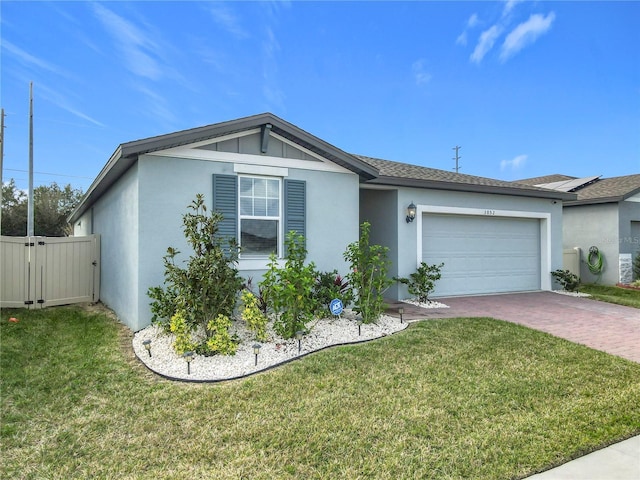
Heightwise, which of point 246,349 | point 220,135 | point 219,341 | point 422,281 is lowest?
point 246,349

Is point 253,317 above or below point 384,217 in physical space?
below

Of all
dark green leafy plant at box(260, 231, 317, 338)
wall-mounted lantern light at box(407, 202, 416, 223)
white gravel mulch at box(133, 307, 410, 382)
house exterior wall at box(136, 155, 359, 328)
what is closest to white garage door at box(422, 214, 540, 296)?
wall-mounted lantern light at box(407, 202, 416, 223)

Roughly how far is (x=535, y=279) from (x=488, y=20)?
7889 mm

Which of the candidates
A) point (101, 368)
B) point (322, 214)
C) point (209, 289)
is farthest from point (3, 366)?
point (322, 214)

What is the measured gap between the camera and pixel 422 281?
9320 mm

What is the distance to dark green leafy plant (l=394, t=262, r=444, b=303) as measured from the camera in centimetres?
932

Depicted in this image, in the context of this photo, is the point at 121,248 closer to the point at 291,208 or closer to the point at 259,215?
the point at 259,215

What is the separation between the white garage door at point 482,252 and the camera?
10320 mm

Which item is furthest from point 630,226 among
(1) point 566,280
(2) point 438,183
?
(2) point 438,183

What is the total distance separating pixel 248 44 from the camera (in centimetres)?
1127

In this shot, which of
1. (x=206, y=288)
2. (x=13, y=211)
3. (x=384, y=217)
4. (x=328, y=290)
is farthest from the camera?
(x=13, y=211)

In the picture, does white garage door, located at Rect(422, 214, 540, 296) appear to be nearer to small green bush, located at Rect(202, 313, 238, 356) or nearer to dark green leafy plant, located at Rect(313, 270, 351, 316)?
dark green leafy plant, located at Rect(313, 270, 351, 316)

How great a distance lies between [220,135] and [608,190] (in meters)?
14.8

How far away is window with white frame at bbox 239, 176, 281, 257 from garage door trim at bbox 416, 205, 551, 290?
4.20 m
